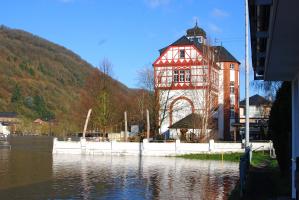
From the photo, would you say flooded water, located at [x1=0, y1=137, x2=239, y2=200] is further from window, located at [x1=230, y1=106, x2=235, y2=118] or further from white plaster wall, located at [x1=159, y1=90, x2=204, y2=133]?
window, located at [x1=230, y1=106, x2=235, y2=118]

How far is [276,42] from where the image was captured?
8.19 m

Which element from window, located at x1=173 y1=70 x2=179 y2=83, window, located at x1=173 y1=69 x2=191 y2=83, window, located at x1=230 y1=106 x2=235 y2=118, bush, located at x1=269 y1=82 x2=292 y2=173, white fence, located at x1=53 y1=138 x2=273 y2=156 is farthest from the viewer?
window, located at x1=230 y1=106 x2=235 y2=118

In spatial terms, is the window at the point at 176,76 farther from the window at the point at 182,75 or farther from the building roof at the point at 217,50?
the building roof at the point at 217,50

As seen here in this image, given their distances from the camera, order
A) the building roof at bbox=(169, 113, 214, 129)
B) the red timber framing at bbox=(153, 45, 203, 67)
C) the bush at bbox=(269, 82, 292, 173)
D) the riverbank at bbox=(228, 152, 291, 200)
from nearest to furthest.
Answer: the riverbank at bbox=(228, 152, 291, 200) < the bush at bbox=(269, 82, 292, 173) < the building roof at bbox=(169, 113, 214, 129) < the red timber framing at bbox=(153, 45, 203, 67)

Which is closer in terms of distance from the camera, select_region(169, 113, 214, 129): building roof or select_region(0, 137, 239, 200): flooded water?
select_region(0, 137, 239, 200): flooded water

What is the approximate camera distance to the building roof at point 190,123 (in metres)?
51.4

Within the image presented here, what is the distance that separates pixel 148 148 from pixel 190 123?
42.6 feet

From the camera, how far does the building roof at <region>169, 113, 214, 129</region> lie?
5144 centimetres

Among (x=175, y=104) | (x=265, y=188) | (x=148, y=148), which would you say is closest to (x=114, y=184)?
(x=265, y=188)

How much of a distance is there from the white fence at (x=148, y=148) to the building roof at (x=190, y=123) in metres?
10.5

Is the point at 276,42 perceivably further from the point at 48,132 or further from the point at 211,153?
the point at 48,132

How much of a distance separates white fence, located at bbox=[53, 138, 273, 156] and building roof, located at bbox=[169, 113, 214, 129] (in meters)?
10.5

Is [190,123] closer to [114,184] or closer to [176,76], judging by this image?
[176,76]

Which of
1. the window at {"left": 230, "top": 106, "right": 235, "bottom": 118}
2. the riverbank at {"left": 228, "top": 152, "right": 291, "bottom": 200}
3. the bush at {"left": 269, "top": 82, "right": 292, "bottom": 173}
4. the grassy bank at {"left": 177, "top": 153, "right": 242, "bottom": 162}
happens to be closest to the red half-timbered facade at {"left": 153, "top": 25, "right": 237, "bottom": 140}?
the window at {"left": 230, "top": 106, "right": 235, "bottom": 118}
